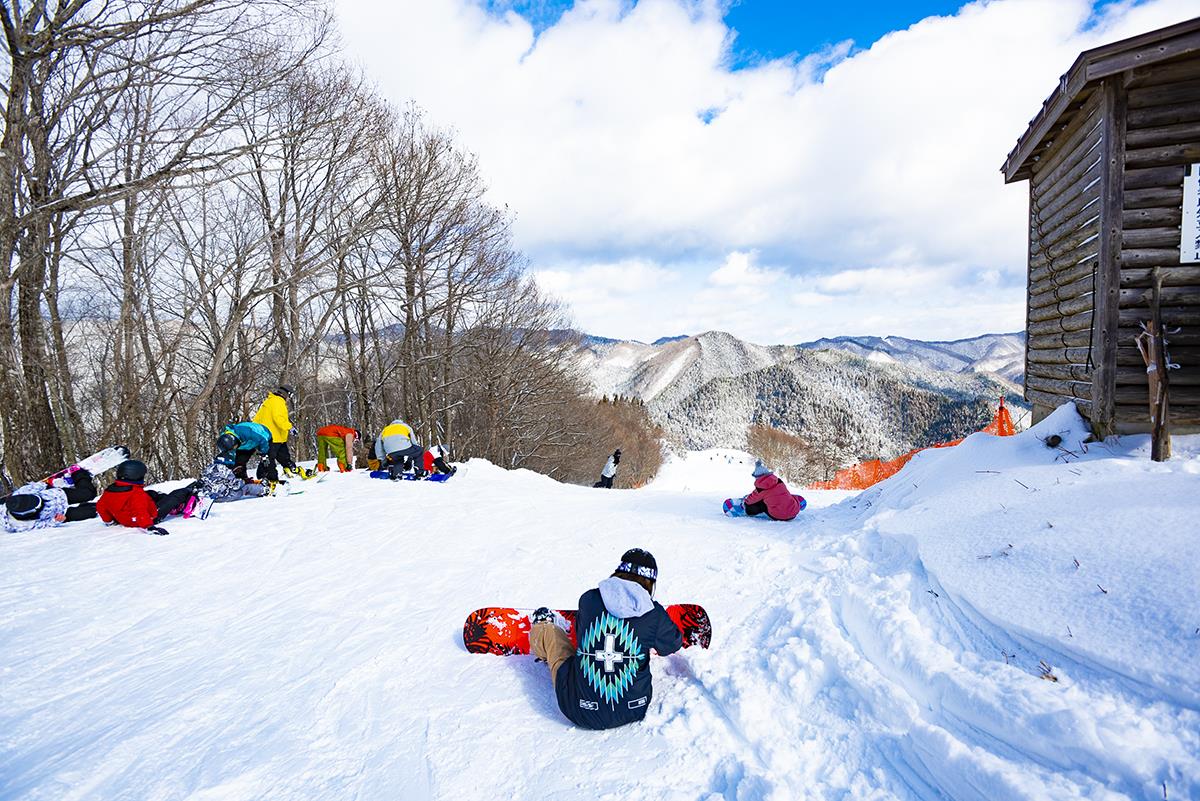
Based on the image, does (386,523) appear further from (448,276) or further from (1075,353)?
(448,276)

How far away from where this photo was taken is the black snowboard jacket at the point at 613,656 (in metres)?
2.53

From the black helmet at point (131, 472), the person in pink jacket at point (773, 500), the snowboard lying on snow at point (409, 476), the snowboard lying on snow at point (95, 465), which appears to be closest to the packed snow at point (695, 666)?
the black helmet at point (131, 472)

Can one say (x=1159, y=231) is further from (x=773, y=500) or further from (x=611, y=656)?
(x=611, y=656)

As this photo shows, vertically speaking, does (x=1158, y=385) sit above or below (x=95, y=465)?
above

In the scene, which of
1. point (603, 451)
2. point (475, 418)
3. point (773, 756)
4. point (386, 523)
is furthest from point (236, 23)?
point (603, 451)

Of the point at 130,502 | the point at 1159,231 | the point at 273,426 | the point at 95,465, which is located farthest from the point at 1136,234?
the point at 95,465

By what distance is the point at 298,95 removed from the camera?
13.0m

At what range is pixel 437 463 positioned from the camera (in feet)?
34.4

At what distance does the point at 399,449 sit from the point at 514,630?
7238mm

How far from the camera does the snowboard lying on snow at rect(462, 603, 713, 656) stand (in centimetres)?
316

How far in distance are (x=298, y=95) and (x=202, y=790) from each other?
15343mm

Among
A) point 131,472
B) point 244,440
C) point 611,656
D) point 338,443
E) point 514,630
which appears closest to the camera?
point 611,656

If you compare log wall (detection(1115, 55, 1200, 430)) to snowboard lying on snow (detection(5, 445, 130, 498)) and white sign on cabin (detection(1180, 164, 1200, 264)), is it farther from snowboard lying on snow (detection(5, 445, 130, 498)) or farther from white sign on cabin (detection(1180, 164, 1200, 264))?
snowboard lying on snow (detection(5, 445, 130, 498))

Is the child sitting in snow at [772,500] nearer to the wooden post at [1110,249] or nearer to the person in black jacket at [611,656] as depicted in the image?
the wooden post at [1110,249]
